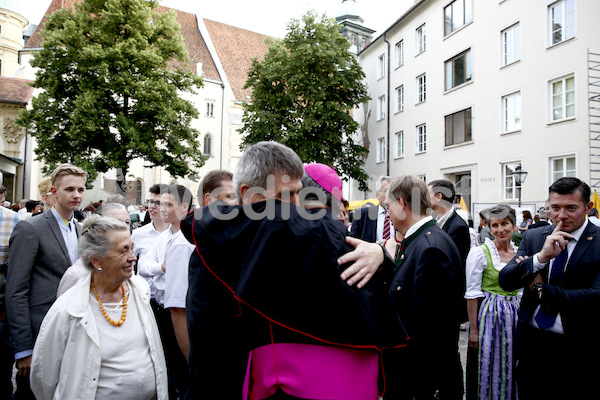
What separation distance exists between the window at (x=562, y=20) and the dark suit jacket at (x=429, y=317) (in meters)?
15.8

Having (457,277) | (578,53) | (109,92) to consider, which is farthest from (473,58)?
(457,277)

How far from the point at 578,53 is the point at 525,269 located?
582 inches

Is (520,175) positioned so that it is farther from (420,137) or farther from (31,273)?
(31,273)

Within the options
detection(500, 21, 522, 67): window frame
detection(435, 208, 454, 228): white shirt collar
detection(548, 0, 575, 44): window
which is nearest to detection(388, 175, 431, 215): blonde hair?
detection(435, 208, 454, 228): white shirt collar

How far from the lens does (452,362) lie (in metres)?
2.72

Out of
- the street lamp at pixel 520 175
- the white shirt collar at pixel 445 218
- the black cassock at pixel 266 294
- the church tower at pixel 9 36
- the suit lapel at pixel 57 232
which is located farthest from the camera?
the church tower at pixel 9 36

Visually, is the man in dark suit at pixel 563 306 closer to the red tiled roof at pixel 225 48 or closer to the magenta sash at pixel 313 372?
the magenta sash at pixel 313 372

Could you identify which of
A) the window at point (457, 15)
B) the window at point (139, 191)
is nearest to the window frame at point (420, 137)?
the window at point (457, 15)

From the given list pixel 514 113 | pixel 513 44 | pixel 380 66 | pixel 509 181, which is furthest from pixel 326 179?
pixel 380 66

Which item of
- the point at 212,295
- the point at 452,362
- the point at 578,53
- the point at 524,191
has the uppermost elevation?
the point at 578,53

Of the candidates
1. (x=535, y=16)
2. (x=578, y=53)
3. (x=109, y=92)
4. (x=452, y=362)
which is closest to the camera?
(x=452, y=362)

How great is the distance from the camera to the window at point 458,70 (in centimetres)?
1994

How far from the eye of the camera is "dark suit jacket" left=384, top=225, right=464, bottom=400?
8.54 ft

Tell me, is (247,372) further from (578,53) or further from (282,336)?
(578,53)
